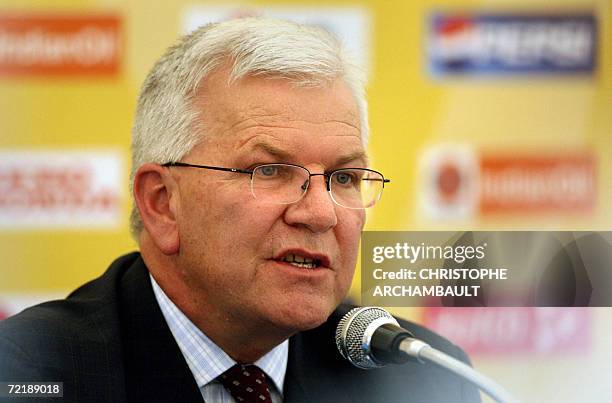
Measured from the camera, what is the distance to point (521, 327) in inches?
64.1

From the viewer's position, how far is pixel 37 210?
76.3 inches

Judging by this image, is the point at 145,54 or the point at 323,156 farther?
the point at 145,54

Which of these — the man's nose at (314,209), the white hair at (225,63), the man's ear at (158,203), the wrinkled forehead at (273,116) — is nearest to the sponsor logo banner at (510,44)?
the white hair at (225,63)

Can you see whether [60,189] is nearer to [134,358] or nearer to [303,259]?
[134,358]

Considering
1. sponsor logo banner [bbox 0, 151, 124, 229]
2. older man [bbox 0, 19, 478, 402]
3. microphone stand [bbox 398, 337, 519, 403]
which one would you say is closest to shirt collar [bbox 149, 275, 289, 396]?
older man [bbox 0, 19, 478, 402]

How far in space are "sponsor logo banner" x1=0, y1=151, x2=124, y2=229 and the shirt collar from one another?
14.3 inches

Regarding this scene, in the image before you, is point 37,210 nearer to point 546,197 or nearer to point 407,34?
point 407,34

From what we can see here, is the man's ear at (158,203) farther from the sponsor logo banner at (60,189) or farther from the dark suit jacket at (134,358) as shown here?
the sponsor logo banner at (60,189)

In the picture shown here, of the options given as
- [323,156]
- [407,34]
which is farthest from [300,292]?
→ [407,34]

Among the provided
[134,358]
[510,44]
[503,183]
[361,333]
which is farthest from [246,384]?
[510,44]

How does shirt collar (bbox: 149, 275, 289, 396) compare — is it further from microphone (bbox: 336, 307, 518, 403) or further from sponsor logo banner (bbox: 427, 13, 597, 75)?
sponsor logo banner (bbox: 427, 13, 597, 75)

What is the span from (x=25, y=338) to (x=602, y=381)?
104 centimetres

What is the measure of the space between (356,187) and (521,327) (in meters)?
0.42

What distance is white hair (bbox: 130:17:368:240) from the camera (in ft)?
4.83
